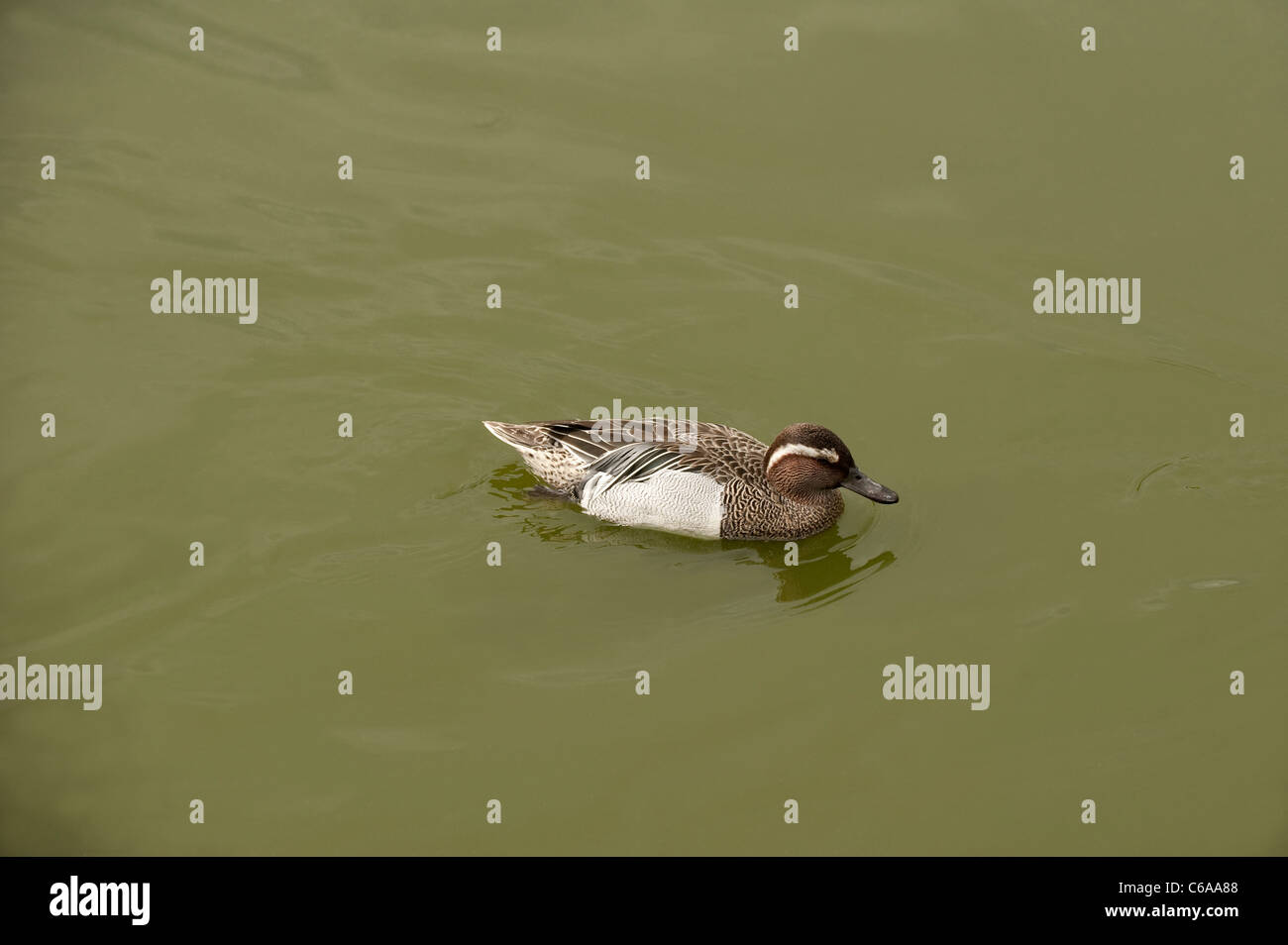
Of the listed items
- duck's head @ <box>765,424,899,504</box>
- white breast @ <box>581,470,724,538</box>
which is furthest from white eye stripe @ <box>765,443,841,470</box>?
white breast @ <box>581,470,724,538</box>

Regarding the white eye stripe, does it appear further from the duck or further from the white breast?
the white breast

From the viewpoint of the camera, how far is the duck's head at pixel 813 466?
12.2 metres

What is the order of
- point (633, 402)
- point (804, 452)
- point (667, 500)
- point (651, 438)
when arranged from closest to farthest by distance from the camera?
point (804, 452) → point (667, 500) → point (651, 438) → point (633, 402)

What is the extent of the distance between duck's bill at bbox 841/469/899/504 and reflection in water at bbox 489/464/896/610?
0.50 metres

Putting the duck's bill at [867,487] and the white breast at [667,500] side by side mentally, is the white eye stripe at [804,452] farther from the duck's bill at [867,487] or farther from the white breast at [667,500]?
the white breast at [667,500]

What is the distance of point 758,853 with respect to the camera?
10.1 metres

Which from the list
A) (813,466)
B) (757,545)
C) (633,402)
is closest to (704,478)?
(757,545)

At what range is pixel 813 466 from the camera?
12.3 m

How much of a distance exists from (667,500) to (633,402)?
1.59 meters

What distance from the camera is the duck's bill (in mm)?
12250

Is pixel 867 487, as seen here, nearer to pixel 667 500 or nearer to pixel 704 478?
pixel 704 478

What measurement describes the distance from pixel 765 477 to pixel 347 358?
405 centimetres

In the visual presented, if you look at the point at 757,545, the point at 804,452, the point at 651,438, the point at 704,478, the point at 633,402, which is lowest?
the point at 757,545

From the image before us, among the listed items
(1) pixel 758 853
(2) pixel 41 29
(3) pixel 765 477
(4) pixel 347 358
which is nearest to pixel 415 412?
(4) pixel 347 358
